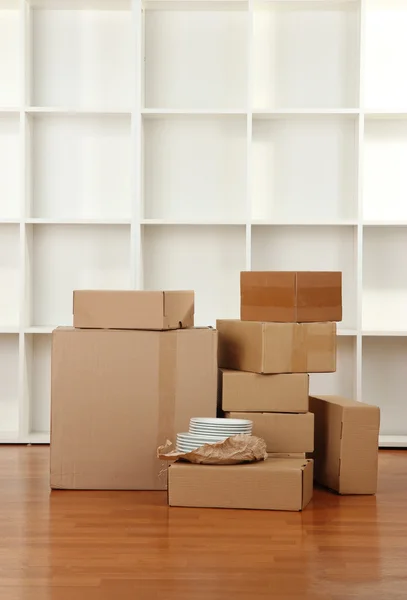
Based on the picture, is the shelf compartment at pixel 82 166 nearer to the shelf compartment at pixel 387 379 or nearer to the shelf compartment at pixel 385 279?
the shelf compartment at pixel 385 279

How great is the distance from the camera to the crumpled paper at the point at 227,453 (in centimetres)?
299

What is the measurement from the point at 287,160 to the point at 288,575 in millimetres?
2619

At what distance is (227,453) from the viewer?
118 inches

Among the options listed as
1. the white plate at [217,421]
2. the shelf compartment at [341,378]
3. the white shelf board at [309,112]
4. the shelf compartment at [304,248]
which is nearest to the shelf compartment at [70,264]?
the shelf compartment at [304,248]

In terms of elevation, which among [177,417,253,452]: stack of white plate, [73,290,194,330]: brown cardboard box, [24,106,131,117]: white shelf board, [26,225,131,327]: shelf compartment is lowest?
[177,417,253,452]: stack of white plate

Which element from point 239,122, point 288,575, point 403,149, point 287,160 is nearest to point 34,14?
point 239,122

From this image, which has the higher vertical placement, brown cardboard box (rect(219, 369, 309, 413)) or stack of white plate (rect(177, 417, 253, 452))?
brown cardboard box (rect(219, 369, 309, 413))

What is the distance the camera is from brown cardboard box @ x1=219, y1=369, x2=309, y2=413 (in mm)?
3250

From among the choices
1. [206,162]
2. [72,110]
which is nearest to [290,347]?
[206,162]

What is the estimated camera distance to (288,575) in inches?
86.6

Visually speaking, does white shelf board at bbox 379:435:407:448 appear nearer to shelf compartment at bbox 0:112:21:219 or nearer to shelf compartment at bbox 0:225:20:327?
shelf compartment at bbox 0:225:20:327

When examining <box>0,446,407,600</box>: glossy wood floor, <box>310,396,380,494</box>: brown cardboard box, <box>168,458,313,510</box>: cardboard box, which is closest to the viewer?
A: <box>0,446,407,600</box>: glossy wood floor

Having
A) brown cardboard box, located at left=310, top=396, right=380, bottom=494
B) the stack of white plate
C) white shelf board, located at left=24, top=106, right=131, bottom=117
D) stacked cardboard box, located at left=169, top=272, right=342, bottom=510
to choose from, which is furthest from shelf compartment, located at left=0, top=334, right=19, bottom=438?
brown cardboard box, located at left=310, top=396, right=380, bottom=494

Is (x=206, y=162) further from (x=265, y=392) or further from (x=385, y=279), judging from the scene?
(x=265, y=392)
